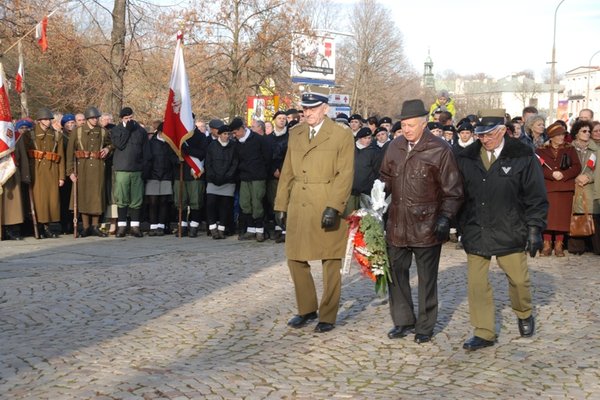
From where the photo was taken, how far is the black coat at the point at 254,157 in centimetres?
1459

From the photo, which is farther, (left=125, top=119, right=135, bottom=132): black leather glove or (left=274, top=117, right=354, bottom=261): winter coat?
(left=125, top=119, right=135, bottom=132): black leather glove

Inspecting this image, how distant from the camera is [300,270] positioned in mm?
7688

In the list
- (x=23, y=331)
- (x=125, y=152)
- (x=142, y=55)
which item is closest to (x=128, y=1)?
(x=142, y=55)

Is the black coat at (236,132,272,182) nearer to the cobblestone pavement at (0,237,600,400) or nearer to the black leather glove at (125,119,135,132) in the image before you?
the black leather glove at (125,119,135,132)

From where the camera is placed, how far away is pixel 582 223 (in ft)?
42.8

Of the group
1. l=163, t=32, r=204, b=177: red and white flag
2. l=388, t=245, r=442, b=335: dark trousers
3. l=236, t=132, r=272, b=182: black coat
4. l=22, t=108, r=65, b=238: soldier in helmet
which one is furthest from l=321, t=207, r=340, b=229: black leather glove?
l=22, t=108, r=65, b=238: soldier in helmet

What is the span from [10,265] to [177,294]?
130 inches

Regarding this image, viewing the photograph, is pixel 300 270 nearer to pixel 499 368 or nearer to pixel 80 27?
pixel 499 368

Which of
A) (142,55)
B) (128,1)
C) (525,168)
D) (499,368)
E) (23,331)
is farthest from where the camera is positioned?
(142,55)

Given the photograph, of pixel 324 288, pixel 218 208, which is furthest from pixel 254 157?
pixel 324 288

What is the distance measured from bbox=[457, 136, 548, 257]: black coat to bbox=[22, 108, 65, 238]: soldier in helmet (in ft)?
31.2

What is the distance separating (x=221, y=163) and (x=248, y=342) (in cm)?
787

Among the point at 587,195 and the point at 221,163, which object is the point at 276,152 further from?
the point at 587,195

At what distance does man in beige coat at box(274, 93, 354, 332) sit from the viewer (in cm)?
750
